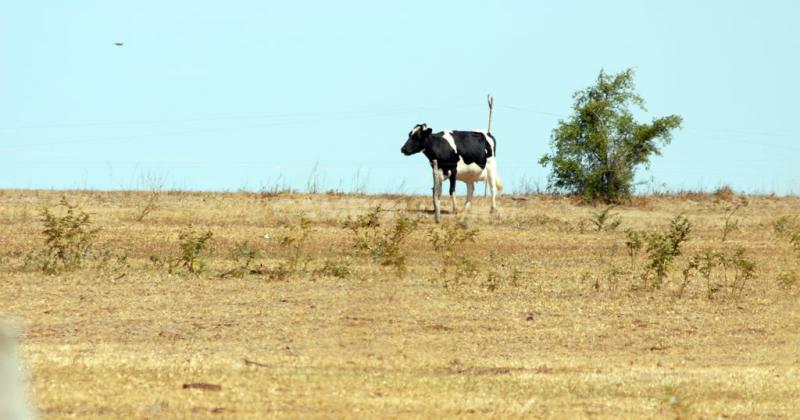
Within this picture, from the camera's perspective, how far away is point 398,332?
1188 cm

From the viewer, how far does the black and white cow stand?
29391 mm

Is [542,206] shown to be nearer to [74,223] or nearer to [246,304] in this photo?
[74,223]

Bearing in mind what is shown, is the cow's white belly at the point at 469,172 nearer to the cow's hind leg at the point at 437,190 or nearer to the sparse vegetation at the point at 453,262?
the cow's hind leg at the point at 437,190

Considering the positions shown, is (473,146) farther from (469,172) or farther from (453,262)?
(453,262)

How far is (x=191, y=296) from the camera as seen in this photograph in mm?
13930

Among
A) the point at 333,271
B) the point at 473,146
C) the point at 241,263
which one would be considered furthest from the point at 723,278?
the point at 473,146

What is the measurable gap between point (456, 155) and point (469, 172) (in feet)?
1.88

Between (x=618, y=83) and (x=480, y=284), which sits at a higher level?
(x=618, y=83)

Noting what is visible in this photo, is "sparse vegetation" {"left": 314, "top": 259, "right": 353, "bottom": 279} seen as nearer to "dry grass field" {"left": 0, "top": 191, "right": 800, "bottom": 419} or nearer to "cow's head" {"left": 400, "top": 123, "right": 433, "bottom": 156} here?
"dry grass field" {"left": 0, "top": 191, "right": 800, "bottom": 419}

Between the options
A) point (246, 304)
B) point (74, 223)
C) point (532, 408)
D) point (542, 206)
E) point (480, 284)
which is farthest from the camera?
point (542, 206)

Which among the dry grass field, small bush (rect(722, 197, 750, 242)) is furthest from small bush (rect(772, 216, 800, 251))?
the dry grass field

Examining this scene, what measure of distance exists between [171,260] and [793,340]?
7685 mm

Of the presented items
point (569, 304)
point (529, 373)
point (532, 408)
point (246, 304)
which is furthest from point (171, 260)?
point (532, 408)

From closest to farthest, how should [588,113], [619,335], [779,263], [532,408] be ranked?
[532,408], [619,335], [779,263], [588,113]
